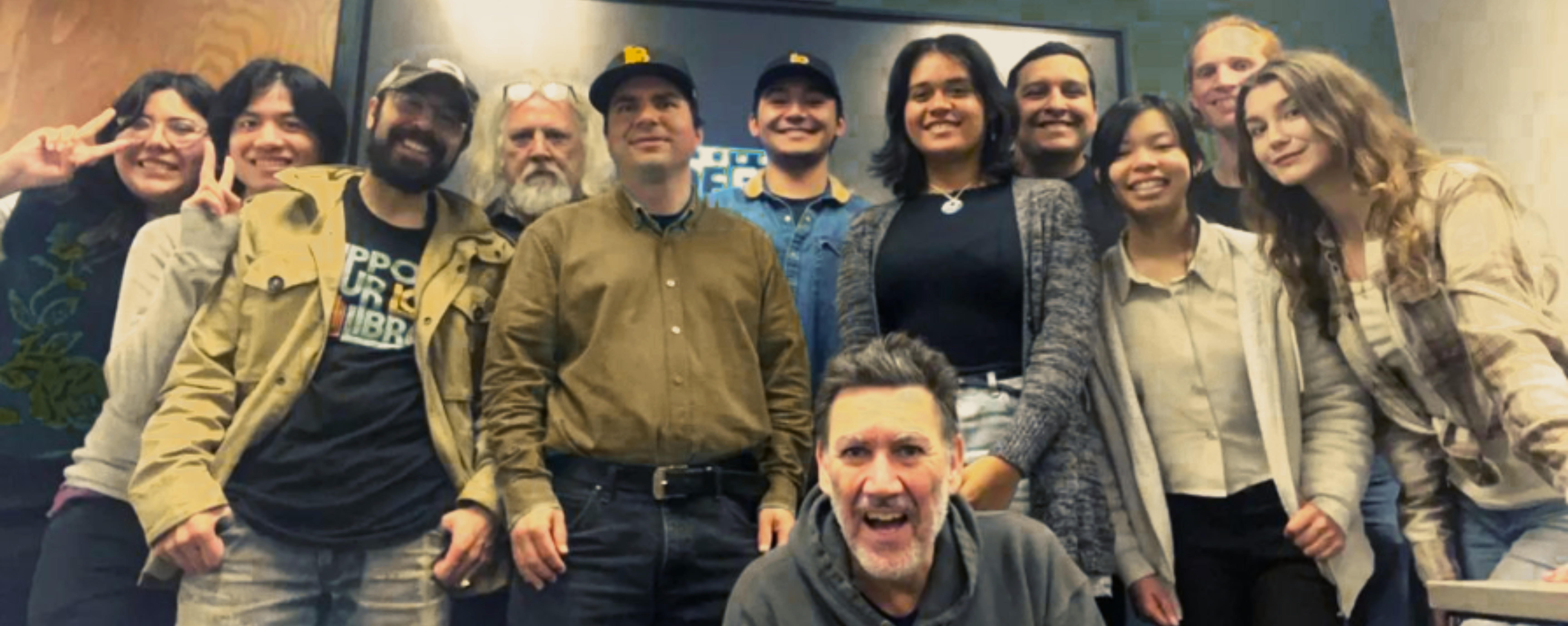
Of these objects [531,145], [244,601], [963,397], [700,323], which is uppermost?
[531,145]

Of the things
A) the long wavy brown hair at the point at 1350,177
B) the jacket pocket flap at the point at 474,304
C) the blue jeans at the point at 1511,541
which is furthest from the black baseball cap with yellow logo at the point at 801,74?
the blue jeans at the point at 1511,541

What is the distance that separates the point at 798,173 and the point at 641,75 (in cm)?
43

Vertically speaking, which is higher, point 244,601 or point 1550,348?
point 1550,348

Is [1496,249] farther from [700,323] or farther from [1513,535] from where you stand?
[700,323]

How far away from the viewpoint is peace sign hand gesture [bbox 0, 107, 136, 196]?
2.29m

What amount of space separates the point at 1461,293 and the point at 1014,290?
29.2 inches

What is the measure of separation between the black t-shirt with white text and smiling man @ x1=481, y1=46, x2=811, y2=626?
8.1 inches

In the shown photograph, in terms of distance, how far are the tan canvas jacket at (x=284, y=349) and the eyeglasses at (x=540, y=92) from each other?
34cm

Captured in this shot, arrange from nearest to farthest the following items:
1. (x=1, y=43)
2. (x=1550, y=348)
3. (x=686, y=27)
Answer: (x=1550, y=348), (x=1, y=43), (x=686, y=27)

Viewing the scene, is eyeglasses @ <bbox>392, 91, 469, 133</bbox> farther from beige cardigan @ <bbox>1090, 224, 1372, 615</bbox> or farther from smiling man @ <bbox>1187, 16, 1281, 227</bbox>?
smiling man @ <bbox>1187, 16, 1281, 227</bbox>

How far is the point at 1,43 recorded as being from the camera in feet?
7.71

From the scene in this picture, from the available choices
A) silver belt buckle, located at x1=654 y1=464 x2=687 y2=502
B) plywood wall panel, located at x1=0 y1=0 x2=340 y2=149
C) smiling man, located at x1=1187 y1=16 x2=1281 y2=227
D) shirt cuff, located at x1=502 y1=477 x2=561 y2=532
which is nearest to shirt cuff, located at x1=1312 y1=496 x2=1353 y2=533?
smiling man, located at x1=1187 y1=16 x2=1281 y2=227

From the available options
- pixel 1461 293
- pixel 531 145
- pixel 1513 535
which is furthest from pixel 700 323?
pixel 1513 535

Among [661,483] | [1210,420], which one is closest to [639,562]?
[661,483]
